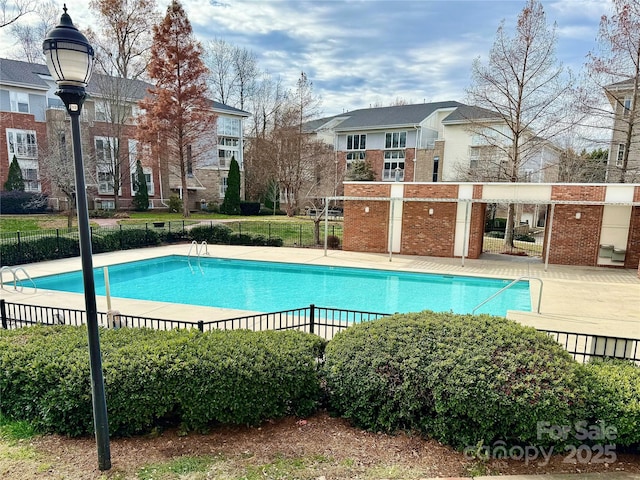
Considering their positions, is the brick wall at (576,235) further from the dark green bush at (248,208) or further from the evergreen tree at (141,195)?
the evergreen tree at (141,195)

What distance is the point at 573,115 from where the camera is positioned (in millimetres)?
18891

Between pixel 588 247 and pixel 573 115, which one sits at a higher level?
pixel 573 115

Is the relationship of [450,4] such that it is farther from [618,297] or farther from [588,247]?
[588,247]

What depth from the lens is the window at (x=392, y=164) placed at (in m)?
42.7

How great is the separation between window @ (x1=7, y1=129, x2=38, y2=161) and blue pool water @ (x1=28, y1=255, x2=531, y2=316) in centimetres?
1985

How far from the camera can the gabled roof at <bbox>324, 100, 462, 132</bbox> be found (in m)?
41.6

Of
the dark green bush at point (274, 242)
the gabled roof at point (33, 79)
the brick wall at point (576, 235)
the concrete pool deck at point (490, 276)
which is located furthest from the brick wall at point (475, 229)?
the gabled roof at point (33, 79)

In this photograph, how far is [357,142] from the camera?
44.7 metres

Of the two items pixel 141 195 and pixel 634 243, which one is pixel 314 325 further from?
pixel 141 195

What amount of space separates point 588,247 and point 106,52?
3372 cm

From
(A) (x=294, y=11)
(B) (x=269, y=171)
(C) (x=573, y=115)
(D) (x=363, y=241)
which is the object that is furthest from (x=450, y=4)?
(B) (x=269, y=171)

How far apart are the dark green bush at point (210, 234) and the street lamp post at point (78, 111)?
18.6m

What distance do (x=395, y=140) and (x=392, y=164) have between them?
2651mm

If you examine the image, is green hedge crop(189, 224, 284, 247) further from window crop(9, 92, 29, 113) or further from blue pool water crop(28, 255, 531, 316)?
window crop(9, 92, 29, 113)
